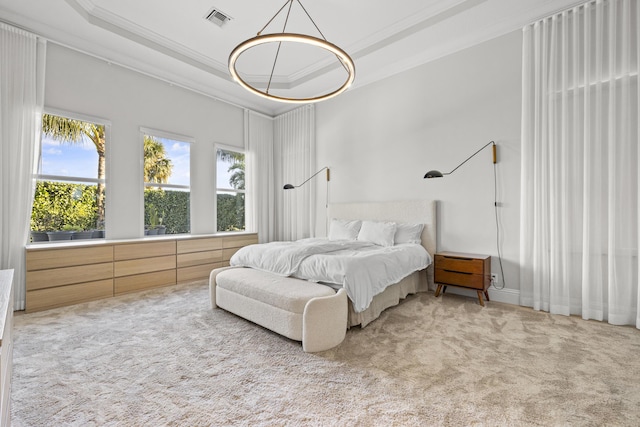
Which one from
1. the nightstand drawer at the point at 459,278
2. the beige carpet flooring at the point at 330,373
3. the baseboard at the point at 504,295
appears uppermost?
the nightstand drawer at the point at 459,278

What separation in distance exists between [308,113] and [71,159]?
3.61m

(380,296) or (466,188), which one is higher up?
(466,188)

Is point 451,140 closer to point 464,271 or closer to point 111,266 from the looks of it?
point 464,271

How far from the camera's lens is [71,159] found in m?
3.65

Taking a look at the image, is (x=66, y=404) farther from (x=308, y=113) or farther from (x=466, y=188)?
(x=308, y=113)

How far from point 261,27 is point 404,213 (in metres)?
3.02

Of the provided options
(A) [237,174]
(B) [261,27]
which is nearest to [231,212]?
(A) [237,174]

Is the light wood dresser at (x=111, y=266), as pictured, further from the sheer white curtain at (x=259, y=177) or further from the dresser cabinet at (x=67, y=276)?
the sheer white curtain at (x=259, y=177)

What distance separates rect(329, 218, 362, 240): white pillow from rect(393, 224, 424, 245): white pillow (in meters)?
0.61

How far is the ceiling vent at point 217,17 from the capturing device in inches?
Result: 127

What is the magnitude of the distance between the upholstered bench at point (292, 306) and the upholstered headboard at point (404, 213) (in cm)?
197

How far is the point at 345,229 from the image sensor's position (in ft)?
14.1

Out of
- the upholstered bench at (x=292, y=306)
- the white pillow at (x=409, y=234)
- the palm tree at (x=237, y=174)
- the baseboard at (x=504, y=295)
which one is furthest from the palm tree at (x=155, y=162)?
the baseboard at (x=504, y=295)

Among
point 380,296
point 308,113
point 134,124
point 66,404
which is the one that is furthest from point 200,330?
point 308,113
